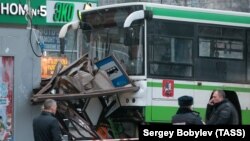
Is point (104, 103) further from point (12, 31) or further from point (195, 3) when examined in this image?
point (195, 3)

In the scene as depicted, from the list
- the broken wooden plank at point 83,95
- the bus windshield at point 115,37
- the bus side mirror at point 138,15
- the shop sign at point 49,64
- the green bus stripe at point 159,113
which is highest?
the bus side mirror at point 138,15

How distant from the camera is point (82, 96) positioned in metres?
13.8

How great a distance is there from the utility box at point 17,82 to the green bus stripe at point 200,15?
9.55ft

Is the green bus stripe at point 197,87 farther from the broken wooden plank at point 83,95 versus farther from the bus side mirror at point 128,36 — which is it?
the bus side mirror at point 128,36

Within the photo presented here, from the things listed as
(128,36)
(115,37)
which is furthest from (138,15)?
(115,37)

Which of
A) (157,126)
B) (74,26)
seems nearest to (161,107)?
(74,26)

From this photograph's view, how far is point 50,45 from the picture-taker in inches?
1007

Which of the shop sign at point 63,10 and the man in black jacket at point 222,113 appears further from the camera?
the shop sign at point 63,10

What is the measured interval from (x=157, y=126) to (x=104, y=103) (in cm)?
758

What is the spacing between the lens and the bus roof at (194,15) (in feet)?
47.6

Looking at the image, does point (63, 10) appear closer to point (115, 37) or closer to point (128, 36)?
point (115, 37)

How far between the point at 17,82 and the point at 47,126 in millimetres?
4363

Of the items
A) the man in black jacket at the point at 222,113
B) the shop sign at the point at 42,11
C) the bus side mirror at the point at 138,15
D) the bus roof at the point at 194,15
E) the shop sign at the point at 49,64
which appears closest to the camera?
the man in black jacket at the point at 222,113

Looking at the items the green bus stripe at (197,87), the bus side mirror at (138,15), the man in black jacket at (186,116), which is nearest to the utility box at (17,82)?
the bus side mirror at (138,15)
